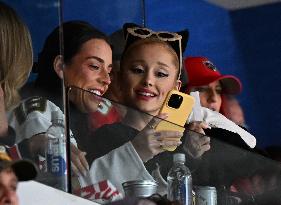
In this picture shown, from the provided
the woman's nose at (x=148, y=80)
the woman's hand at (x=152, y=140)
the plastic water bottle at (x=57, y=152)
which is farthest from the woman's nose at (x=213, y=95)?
the plastic water bottle at (x=57, y=152)

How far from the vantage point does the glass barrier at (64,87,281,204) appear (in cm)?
143

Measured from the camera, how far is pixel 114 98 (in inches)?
63.4

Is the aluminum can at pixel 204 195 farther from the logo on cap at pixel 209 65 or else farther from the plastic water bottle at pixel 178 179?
the logo on cap at pixel 209 65

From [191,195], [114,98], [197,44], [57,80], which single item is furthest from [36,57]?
[197,44]

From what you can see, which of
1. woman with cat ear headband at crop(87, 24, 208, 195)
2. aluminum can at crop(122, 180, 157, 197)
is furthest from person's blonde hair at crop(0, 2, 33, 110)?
aluminum can at crop(122, 180, 157, 197)

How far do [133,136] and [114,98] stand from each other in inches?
4.4

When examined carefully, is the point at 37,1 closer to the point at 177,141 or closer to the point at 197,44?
the point at 177,141

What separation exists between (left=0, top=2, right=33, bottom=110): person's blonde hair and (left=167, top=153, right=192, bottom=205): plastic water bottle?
13.9 inches

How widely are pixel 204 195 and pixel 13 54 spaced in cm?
49

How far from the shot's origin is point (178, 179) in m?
1.57

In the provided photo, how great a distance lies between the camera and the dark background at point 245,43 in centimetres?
210

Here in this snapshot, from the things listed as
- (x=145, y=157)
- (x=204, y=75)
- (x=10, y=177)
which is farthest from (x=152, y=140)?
(x=204, y=75)

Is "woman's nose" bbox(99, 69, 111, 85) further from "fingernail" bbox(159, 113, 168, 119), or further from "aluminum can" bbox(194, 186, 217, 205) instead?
"aluminum can" bbox(194, 186, 217, 205)

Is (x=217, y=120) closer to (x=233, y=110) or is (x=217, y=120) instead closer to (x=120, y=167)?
(x=233, y=110)
